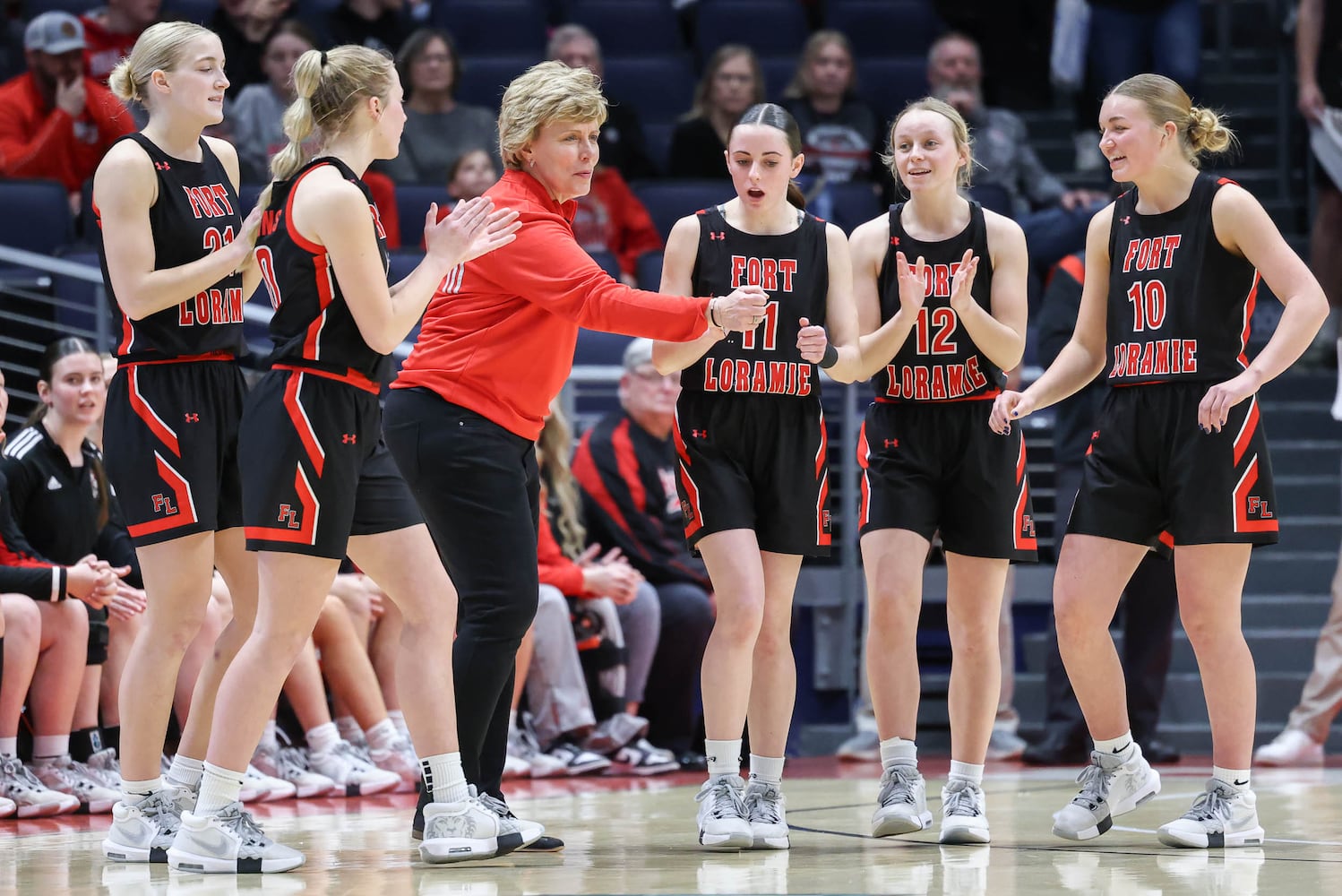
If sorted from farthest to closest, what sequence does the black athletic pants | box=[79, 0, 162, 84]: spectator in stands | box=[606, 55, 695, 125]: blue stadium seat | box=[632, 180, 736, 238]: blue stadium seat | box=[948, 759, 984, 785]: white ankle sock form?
box=[606, 55, 695, 125]: blue stadium seat
box=[79, 0, 162, 84]: spectator in stands
box=[632, 180, 736, 238]: blue stadium seat
box=[948, 759, 984, 785]: white ankle sock
the black athletic pants

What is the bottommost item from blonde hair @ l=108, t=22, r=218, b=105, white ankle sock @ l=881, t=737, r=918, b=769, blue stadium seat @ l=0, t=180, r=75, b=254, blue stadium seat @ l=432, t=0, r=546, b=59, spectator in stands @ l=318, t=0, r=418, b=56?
white ankle sock @ l=881, t=737, r=918, b=769

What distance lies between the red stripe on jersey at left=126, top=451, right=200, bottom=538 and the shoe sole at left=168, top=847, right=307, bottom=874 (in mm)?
741

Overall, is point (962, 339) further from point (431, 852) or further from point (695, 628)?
point (695, 628)

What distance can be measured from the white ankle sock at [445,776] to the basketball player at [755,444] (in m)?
0.65

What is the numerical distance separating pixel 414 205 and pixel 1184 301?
5.02 metres

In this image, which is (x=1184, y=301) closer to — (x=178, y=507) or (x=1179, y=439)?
(x=1179, y=439)

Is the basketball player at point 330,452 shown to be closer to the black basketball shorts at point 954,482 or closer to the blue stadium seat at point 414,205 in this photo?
the black basketball shorts at point 954,482

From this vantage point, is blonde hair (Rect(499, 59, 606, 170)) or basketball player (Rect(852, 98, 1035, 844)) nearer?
blonde hair (Rect(499, 59, 606, 170))

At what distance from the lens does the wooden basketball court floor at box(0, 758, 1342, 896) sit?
3.56 metres

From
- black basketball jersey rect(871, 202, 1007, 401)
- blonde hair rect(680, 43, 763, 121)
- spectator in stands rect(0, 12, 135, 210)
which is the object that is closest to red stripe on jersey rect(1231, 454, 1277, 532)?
black basketball jersey rect(871, 202, 1007, 401)

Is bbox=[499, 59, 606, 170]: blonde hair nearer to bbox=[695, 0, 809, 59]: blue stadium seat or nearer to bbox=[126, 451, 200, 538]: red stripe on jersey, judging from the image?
bbox=[126, 451, 200, 538]: red stripe on jersey

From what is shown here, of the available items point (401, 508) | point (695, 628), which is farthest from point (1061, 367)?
point (695, 628)

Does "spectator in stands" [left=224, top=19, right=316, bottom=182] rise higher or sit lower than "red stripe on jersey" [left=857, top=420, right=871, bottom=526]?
higher

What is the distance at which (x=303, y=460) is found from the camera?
12.1 feet
